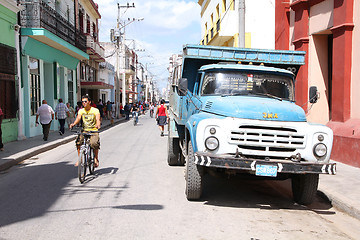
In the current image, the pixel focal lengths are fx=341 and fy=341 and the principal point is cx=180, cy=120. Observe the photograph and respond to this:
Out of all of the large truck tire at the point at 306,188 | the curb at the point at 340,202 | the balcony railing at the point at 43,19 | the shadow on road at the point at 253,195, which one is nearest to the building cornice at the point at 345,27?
the shadow on road at the point at 253,195

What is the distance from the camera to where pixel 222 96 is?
6074 mm

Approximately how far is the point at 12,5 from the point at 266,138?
12564 millimetres

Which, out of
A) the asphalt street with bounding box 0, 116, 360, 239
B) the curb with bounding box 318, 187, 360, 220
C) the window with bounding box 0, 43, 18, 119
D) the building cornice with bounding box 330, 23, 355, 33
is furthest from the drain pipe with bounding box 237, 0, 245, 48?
the window with bounding box 0, 43, 18, 119

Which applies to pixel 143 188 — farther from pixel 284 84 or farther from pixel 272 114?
pixel 284 84

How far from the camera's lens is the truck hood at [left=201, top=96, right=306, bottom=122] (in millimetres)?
5242

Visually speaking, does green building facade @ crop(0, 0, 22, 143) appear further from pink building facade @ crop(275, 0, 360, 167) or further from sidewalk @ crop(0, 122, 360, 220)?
pink building facade @ crop(275, 0, 360, 167)

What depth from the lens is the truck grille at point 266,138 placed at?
503 cm

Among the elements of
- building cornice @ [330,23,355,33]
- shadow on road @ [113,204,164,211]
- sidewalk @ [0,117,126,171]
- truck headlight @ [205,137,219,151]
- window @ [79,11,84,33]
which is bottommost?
shadow on road @ [113,204,164,211]

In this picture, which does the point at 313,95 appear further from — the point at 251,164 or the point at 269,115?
the point at 251,164

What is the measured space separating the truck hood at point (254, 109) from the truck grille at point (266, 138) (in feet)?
0.73

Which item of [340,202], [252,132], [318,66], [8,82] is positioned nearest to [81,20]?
[8,82]

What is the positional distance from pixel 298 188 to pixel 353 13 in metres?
5.78

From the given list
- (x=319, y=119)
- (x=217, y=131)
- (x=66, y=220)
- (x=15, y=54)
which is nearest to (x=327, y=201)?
(x=217, y=131)

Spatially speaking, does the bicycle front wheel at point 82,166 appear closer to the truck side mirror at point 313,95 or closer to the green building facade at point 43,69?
the truck side mirror at point 313,95
